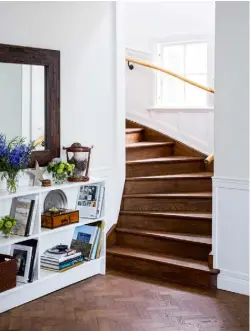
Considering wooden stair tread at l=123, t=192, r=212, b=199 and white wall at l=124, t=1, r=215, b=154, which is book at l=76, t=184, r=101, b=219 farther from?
white wall at l=124, t=1, r=215, b=154

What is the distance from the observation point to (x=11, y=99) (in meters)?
4.28

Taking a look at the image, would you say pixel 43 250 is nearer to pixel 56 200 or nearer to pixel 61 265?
pixel 61 265

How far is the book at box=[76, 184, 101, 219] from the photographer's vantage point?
482 cm

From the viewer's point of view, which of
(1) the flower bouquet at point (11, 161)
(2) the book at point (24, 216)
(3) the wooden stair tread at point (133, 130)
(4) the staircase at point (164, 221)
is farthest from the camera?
(3) the wooden stair tread at point (133, 130)

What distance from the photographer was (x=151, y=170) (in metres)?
5.86

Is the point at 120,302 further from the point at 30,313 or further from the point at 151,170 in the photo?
the point at 151,170

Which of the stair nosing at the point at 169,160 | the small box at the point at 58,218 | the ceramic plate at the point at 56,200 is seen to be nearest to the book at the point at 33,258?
the small box at the point at 58,218

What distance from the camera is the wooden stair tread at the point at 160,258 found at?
462 centimetres

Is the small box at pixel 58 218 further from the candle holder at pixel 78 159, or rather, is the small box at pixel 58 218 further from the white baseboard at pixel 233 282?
the white baseboard at pixel 233 282

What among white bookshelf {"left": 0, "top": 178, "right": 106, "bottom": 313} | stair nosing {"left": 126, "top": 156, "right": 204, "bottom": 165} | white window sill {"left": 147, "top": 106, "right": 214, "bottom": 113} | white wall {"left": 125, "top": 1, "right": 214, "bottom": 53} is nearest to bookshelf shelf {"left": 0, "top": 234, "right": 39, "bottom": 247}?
white bookshelf {"left": 0, "top": 178, "right": 106, "bottom": 313}

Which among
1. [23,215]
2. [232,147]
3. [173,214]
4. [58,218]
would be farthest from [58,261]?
[232,147]

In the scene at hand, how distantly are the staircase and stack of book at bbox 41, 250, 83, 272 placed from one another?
0.59 metres

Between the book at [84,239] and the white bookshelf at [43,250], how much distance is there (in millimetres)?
56

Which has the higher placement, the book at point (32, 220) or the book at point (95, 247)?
the book at point (32, 220)
